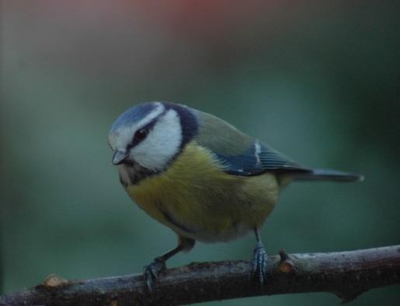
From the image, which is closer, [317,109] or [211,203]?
[211,203]

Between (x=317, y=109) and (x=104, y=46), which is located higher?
(x=104, y=46)

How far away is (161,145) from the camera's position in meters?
1.61

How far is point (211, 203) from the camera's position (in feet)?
5.32

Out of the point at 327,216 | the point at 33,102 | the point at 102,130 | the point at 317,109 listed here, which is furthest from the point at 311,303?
the point at 33,102

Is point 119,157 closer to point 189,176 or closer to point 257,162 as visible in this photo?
point 189,176

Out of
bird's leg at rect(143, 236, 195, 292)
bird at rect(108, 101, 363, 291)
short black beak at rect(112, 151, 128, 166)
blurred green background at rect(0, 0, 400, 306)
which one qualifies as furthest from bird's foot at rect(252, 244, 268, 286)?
blurred green background at rect(0, 0, 400, 306)

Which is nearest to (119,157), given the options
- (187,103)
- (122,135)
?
(122,135)

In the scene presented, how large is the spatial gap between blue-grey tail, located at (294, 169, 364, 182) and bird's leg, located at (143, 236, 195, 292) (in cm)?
30

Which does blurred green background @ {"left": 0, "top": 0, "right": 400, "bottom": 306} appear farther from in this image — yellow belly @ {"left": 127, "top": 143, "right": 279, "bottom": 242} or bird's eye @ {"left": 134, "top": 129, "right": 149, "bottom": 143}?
bird's eye @ {"left": 134, "top": 129, "right": 149, "bottom": 143}

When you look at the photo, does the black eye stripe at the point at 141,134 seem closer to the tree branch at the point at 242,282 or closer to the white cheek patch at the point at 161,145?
the white cheek patch at the point at 161,145

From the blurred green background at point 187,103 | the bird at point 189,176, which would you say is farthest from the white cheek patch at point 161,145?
the blurred green background at point 187,103

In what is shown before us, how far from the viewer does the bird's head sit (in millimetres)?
1527

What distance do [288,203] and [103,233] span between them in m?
0.43

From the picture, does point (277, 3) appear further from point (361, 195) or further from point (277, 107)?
point (361, 195)
